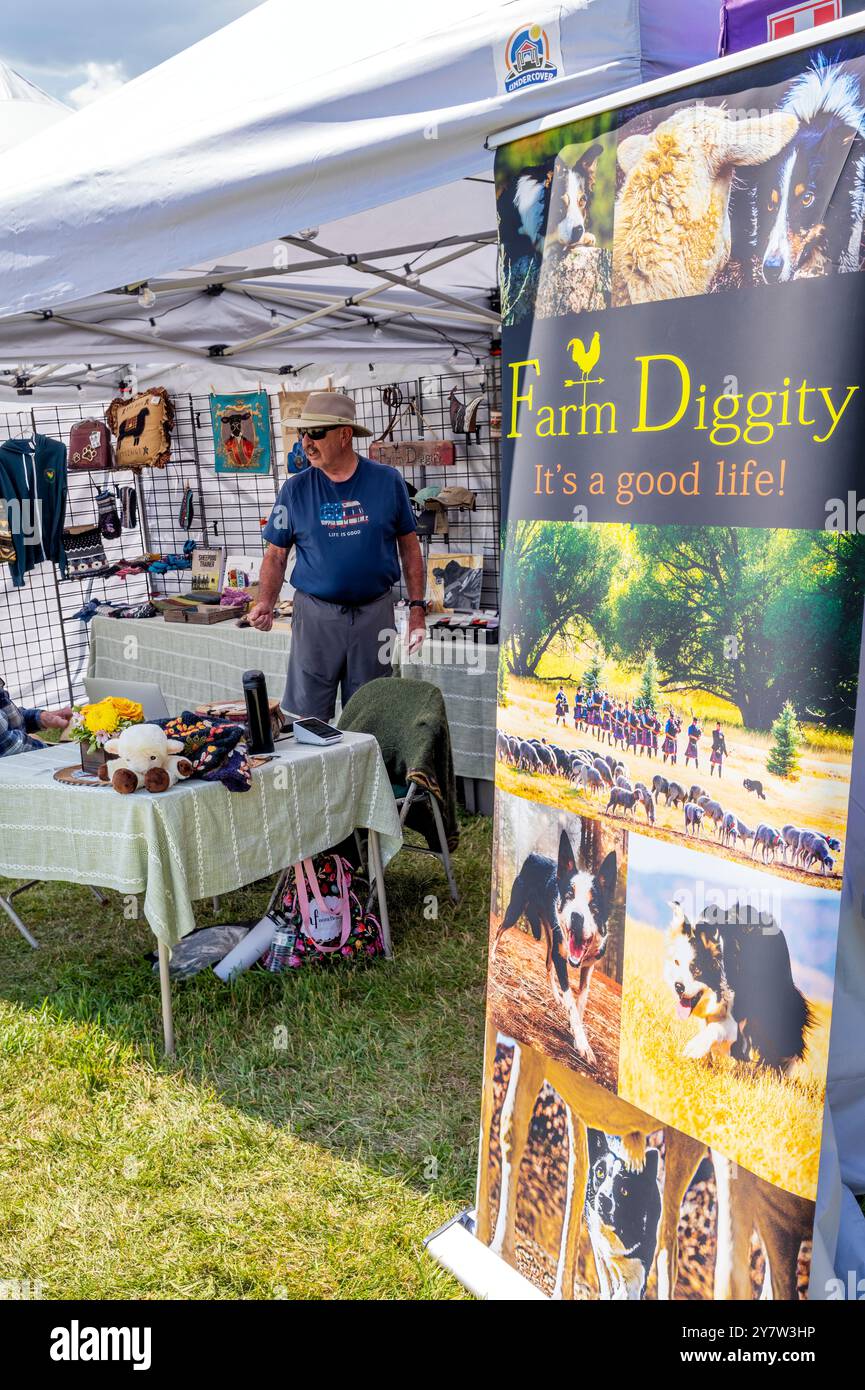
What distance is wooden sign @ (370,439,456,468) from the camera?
596cm

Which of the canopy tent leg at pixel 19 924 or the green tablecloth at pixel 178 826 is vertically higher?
the green tablecloth at pixel 178 826

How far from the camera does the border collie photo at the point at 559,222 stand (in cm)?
168

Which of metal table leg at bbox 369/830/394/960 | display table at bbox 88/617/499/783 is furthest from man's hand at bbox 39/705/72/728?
display table at bbox 88/617/499/783

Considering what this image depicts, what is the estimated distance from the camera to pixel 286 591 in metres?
6.86

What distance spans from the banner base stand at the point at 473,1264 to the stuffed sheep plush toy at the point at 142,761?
1384mm

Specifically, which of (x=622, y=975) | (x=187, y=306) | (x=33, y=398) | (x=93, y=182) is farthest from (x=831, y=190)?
(x=33, y=398)

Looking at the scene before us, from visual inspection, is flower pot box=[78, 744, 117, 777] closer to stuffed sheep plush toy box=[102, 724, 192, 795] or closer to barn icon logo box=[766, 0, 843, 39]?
stuffed sheep plush toy box=[102, 724, 192, 795]

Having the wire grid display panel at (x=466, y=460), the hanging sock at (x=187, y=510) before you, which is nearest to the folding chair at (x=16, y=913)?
the wire grid display panel at (x=466, y=460)

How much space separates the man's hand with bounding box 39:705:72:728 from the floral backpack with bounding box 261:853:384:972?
948mm

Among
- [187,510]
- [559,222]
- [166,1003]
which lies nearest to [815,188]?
[559,222]

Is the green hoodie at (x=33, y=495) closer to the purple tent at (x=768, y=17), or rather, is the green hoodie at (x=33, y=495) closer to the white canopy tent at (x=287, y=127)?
the white canopy tent at (x=287, y=127)

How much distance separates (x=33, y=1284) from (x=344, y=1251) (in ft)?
2.17

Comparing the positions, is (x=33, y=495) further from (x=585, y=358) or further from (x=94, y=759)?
(x=585, y=358)
